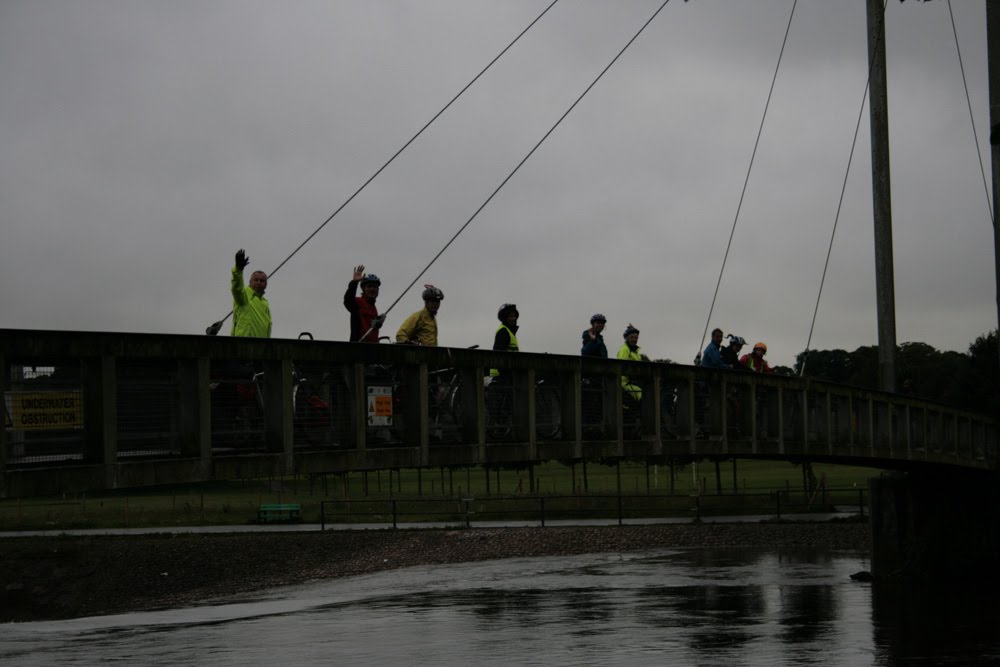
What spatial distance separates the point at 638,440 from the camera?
23.9 meters

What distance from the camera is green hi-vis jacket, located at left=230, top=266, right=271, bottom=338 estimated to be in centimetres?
1702

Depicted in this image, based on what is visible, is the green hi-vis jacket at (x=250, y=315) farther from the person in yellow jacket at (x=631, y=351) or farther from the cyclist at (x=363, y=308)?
the person in yellow jacket at (x=631, y=351)

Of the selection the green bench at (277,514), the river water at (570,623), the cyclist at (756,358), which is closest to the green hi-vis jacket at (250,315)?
the river water at (570,623)

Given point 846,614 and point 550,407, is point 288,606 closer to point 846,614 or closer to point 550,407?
point 846,614

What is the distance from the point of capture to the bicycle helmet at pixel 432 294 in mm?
18078

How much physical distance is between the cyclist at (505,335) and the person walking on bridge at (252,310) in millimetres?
3988

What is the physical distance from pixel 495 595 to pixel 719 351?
14292mm

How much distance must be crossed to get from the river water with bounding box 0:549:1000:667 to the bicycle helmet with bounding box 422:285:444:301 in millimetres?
8856

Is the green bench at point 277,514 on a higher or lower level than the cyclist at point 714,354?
lower

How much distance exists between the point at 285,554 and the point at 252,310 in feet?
133

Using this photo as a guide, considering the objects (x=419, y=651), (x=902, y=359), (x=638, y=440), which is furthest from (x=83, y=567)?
(x=902, y=359)

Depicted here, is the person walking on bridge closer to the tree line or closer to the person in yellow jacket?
the person in yellow jacket

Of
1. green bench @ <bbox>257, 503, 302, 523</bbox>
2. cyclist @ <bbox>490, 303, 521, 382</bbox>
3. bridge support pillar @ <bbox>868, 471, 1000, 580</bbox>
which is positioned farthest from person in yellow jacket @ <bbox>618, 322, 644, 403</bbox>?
green bench @ <bbox>257, 503, 302, 523</bbox>

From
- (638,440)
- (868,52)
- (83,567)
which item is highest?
(868,52)
